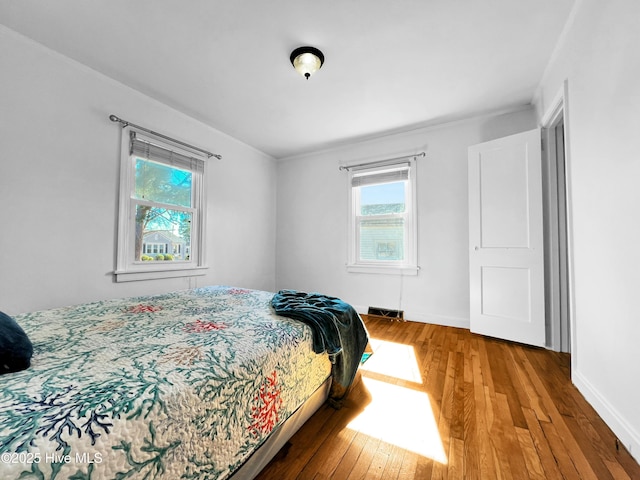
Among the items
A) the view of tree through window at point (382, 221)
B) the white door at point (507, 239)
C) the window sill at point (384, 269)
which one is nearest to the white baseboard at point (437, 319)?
the white door at point (507, 239)

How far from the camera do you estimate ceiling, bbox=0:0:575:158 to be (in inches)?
69.3

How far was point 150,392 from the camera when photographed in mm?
726

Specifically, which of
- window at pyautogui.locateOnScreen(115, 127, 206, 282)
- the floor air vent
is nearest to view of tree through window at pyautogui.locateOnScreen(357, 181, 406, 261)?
the floor air vent

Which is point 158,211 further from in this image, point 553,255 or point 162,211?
point 553,255

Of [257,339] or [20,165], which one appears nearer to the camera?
[257,339]

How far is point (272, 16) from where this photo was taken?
71.0 inches

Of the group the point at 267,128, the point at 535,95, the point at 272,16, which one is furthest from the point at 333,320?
the point at 535,95

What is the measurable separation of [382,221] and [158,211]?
9.44ft

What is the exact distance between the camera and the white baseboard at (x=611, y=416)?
3.98 ft

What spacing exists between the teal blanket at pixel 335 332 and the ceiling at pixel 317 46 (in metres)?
1.99

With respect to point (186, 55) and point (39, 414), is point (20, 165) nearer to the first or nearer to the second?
point (186, 55)

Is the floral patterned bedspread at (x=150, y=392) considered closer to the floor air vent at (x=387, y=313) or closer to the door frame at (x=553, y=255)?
the floor air vent at (x=387, y=313)

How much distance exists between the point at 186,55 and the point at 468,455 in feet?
10.9

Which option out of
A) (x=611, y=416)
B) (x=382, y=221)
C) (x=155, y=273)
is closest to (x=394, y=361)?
(x=611, y=416)
